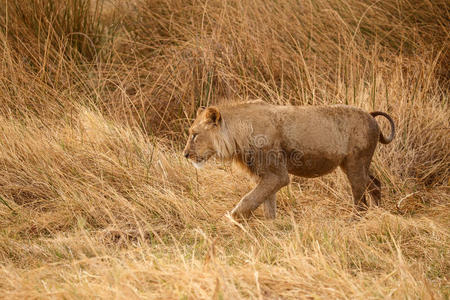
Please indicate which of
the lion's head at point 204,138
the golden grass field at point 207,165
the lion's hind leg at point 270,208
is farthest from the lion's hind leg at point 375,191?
the lion's head at point 204,138

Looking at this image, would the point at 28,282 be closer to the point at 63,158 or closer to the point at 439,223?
the point at 63,158

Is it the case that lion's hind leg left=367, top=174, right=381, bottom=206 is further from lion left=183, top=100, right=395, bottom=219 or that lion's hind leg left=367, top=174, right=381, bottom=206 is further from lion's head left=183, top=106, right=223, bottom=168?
lion's head left=183, top=106, right=223, bottom=168

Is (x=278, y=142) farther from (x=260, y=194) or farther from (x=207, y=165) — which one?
(x=207, y=165)

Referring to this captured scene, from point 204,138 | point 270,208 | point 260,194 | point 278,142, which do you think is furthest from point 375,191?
point 204,138

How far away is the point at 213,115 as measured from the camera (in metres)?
4.39

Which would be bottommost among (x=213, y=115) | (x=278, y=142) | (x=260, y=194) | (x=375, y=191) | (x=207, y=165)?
(x=207, y=165)

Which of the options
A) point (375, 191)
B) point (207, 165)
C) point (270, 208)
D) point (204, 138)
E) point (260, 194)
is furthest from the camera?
point (207, 165)

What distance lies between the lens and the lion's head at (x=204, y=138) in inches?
174

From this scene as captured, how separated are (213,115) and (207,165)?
4.53 feet

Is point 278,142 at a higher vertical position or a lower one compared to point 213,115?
lower

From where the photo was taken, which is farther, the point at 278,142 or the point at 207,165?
the point at 207,165

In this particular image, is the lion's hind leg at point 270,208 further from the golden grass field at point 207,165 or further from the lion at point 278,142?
the golden grass field at point 207,165

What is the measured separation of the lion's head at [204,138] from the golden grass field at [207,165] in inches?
16.5

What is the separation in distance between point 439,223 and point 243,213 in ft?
4.63
